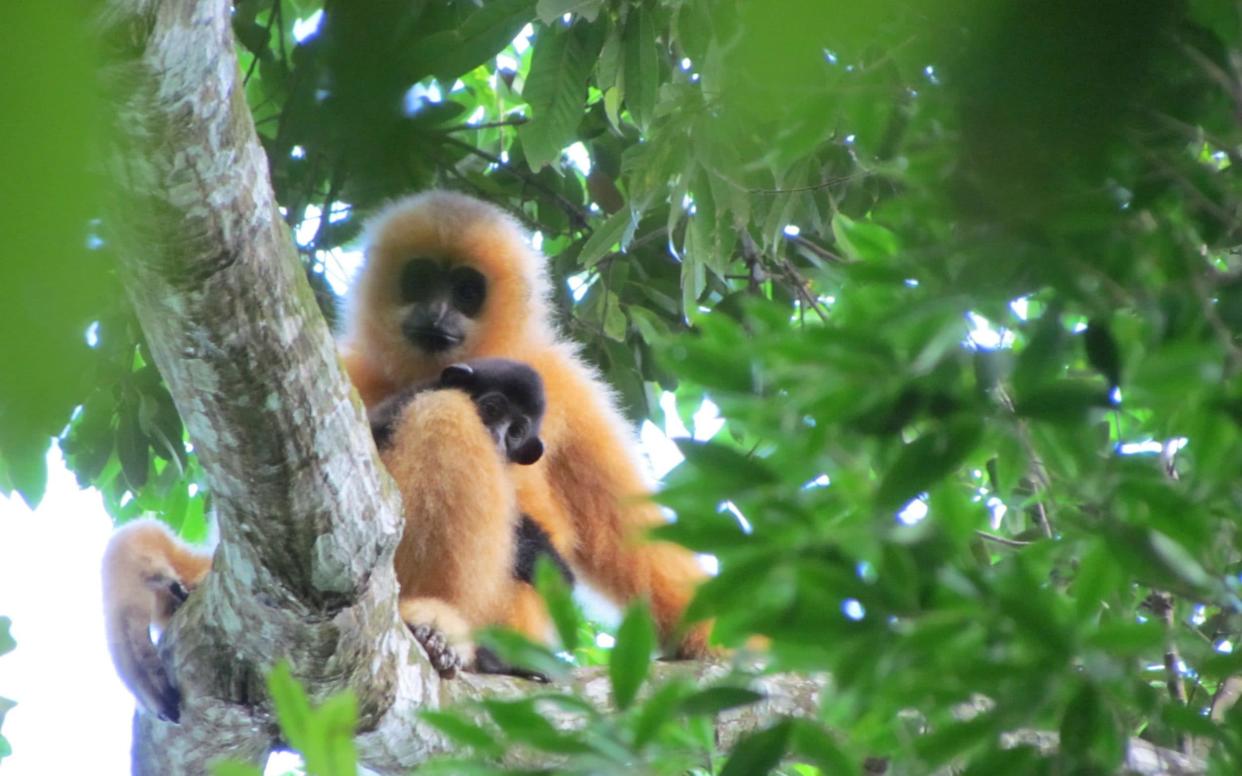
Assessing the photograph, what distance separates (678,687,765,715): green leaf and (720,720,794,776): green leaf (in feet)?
0.15

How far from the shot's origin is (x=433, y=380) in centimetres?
479

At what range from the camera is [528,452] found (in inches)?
182

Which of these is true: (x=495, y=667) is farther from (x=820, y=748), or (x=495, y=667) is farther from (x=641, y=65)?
(x=820, y=748)

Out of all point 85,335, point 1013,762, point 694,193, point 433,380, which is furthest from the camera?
point 433,380

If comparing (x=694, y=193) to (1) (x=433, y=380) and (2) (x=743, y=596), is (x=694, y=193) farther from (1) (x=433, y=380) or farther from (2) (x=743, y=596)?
(2) (x=743, y=596)

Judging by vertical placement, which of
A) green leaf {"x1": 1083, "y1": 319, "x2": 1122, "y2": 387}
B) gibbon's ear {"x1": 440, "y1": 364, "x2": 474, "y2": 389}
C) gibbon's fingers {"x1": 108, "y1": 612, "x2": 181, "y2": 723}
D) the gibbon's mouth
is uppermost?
the gibbon's mouth

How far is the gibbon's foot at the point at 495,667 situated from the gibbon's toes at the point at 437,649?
0.21 metres

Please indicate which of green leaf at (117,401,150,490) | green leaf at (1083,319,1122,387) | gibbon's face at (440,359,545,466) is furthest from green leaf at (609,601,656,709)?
green leaf at (117,401,150,490)

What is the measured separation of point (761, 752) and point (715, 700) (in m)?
0.08

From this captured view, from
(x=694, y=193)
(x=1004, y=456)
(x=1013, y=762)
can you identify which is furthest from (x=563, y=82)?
(x=1013, y=762)

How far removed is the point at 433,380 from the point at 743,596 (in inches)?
135

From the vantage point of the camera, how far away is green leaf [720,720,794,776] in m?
1.50

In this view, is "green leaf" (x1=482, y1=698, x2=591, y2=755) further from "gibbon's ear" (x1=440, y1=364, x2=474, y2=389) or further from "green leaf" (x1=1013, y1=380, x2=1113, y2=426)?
"gibbon's ear" (x1=440, y1=364, x2=474, y2=389)

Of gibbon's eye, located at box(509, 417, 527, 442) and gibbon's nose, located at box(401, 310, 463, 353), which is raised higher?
gibbon's nose, located at box(401, 310, 463, 353)
